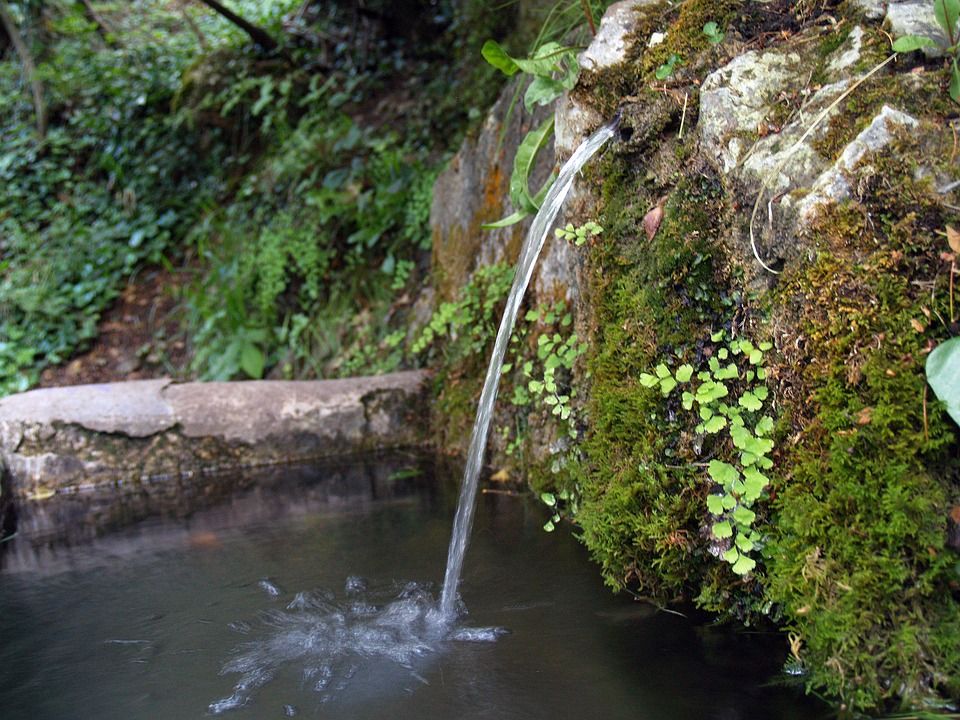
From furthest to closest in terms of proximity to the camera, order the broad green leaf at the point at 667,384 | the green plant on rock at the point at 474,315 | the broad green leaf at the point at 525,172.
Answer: the green plant on rock at the point at 474,315 < the broad green leaf at the point at 525,172 < the broad green leaf at the point at 667,384

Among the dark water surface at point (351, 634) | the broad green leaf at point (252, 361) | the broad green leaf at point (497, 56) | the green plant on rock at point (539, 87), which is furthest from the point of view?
the broad green leaf at point (252, 361)

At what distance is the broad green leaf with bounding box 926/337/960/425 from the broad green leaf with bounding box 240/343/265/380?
5.09 m

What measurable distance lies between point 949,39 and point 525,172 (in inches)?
61.6

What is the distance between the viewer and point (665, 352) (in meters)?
2.54

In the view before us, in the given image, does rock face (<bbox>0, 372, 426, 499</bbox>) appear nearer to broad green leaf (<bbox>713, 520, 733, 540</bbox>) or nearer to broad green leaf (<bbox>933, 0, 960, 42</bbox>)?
broad green leaf (<bbox>713, 520, 733, 540</bbox>)

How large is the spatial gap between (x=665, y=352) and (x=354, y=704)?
1.39 metres

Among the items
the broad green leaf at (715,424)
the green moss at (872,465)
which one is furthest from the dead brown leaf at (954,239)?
the broad green leaf at (715,424)

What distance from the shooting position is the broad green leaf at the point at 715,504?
2162 mm

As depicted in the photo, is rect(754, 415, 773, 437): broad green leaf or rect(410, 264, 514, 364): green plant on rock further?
rect(410, 264, 514, 364): green plant on rock

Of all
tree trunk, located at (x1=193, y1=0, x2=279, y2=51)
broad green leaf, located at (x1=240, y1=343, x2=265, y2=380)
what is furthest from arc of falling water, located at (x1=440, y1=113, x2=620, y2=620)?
tree trunk, located at (x1=193, y1=0, x2=279, y2=51)

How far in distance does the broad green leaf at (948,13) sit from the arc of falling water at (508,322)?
1071 mm

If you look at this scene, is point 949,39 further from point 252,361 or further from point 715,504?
point 252,361

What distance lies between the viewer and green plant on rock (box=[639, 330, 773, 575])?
7.10ft

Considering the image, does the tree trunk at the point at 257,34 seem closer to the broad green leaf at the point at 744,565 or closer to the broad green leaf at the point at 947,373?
the broad green leaf at the point at 744,565
